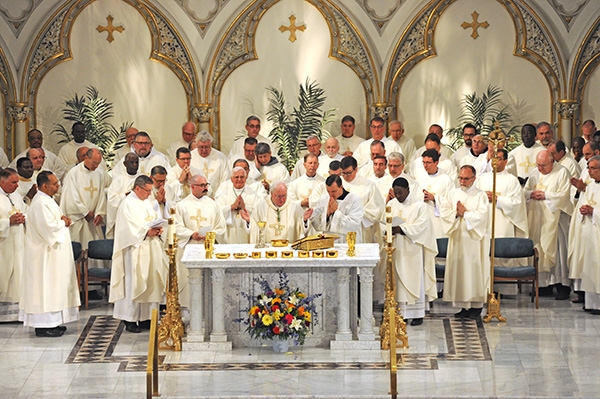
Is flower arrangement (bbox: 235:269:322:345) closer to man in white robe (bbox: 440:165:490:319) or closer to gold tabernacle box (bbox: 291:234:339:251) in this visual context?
gold tabernacle box (bbox: 291:234:339:251)

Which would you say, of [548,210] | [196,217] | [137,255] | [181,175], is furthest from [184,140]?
[548,210]

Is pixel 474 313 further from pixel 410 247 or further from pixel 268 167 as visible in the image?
pixel 268 167

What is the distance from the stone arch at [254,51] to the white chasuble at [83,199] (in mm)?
2879

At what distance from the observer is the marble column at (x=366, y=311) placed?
14.0 meters

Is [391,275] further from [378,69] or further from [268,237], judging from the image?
[378,69]

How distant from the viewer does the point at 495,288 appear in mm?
17266

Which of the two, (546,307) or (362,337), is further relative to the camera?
(546,307)

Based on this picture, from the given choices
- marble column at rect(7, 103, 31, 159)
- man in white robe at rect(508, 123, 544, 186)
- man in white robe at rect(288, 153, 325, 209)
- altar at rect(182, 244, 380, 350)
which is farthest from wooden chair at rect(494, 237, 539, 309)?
marble column at rect(7, 103, 31, 159)

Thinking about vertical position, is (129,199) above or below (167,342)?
above

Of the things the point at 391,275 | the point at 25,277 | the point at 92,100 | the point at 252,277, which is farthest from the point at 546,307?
the point at 92,100

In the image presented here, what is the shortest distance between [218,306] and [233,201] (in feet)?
8.90

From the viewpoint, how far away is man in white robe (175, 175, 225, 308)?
15328mm

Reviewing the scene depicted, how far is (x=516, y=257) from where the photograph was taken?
642 inches

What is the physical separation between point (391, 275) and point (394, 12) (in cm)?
659
